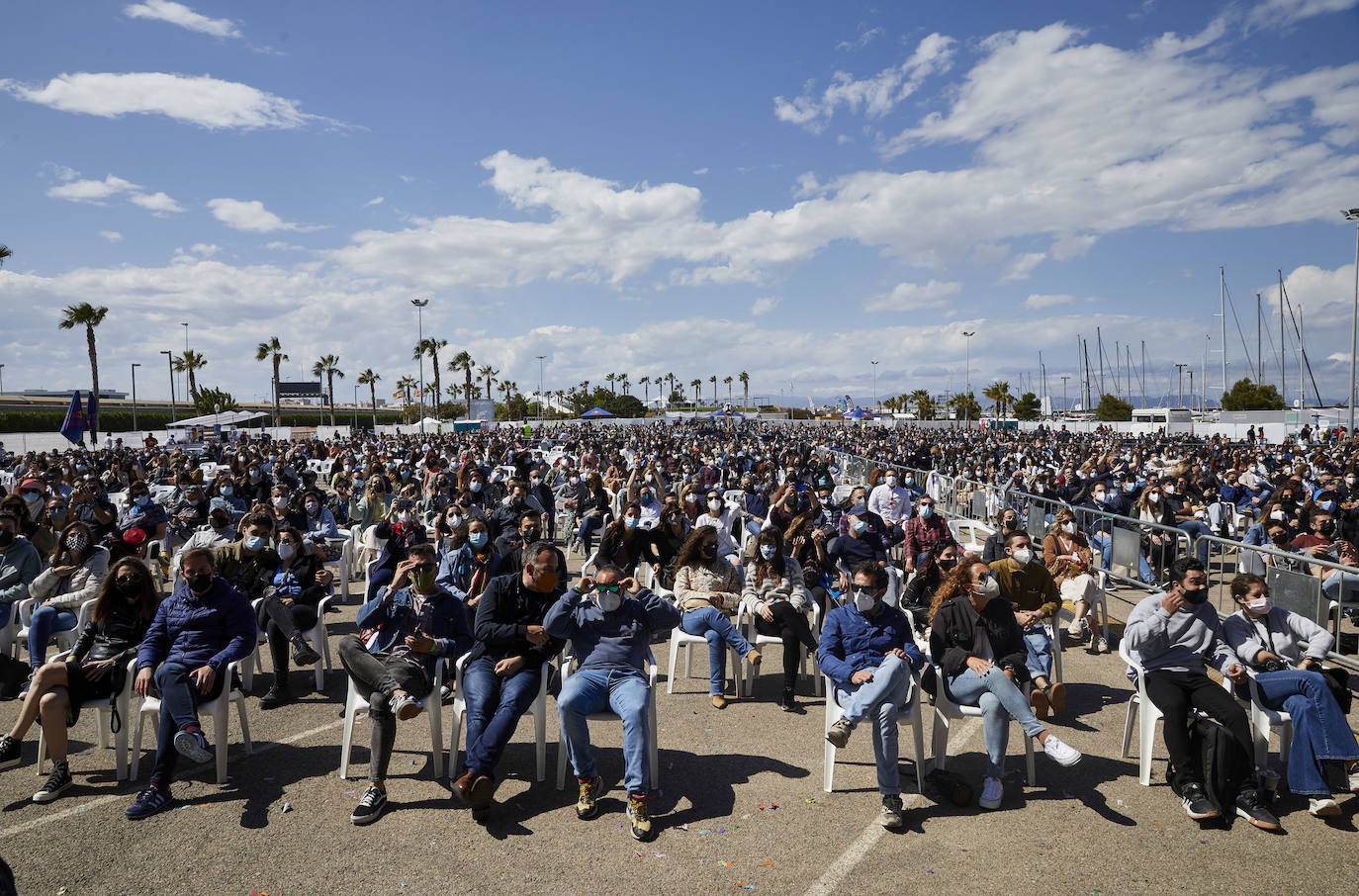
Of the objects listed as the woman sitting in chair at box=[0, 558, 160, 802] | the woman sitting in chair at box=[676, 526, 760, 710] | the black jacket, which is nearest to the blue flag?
the woman sitting in chair at box=[0, 558, 160, 802]

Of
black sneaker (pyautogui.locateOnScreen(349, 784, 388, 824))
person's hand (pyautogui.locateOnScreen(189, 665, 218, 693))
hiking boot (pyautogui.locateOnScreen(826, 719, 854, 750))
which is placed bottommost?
black sneaker (pyautogui.locateOnScreen(349, 784, 388, 824))

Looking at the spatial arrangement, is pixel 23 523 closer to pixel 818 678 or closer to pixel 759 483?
pixel 818 678

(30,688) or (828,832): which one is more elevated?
(30,688)

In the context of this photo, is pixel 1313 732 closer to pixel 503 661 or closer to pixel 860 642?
pixel 860 642

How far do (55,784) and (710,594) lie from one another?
4.49m

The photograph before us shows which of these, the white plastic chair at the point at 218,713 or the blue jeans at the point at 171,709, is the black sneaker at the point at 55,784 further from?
the blue jeans at the point at 171,709

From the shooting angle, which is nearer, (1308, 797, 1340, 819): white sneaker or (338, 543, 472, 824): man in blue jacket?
(1308, 797, 1340, 819): white sneaker

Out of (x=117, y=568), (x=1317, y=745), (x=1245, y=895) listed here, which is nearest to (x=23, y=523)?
(x=117, y=568)

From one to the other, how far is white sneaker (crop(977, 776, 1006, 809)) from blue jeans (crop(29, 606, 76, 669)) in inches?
271

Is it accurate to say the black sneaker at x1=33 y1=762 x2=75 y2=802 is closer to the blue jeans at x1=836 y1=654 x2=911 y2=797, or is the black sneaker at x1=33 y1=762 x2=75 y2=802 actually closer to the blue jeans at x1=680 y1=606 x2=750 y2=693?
the blue jeans at x1=680 y1=606 x2=750 y2=693

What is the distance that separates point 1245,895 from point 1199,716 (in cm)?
118

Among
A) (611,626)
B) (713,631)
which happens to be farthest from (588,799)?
(713,631)

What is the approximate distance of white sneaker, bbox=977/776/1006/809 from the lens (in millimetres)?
4395

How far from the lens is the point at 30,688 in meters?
4.55
